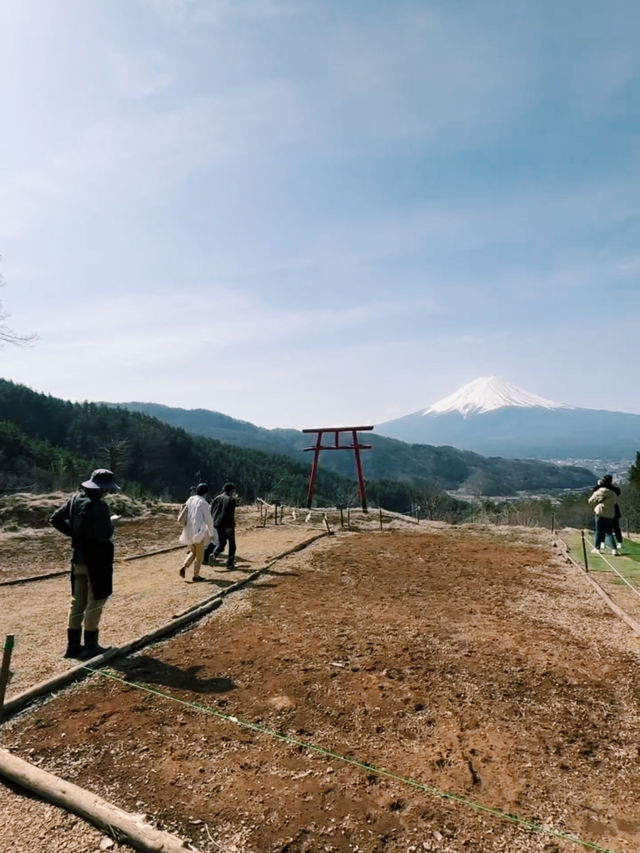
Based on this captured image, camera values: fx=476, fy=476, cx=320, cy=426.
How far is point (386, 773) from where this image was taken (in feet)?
12.4

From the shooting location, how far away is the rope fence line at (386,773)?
3377mm

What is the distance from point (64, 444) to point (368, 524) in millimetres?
69729

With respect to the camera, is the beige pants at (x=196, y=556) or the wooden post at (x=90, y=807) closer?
the wooden post at (x=90, y=807)

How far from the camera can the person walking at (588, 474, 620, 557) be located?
12930 mm

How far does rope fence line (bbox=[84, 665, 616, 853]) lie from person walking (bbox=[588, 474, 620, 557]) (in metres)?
10.8

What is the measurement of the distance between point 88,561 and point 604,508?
42.3 feet

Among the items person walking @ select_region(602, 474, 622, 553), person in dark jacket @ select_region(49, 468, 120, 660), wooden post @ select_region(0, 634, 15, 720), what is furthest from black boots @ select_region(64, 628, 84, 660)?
person walking @ select_region(602, 474, 622, 553)

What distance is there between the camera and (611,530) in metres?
13.5

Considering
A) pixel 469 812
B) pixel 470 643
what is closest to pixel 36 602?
pixel 470 643

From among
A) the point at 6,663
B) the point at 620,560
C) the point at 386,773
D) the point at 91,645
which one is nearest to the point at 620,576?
the point at 620,560

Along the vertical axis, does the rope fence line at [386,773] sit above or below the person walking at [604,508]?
below

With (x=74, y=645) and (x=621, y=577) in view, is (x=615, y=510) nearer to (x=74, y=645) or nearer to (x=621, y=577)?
(x=621, y=577)

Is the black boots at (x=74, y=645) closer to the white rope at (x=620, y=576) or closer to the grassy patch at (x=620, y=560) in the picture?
the white rope at (x=620, y=576)

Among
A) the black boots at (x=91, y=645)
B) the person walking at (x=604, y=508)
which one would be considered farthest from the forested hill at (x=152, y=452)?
the black boots at (x=91, y=645)
